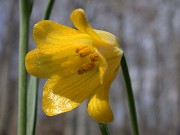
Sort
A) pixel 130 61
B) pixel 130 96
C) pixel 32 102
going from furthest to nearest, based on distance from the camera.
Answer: pixel 130 61
pixel 32 102
pixel 130 96

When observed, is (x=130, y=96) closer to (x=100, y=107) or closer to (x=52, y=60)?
(x=100, y=107)

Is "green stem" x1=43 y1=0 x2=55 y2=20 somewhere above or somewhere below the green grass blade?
above

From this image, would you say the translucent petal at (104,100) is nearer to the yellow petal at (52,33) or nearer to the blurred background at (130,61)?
the yellow petal at (52,33)

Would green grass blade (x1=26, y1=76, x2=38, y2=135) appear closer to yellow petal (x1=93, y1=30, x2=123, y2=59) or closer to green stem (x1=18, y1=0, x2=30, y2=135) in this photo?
green stem (x1=18, y1=0, x2=30, y2=135)

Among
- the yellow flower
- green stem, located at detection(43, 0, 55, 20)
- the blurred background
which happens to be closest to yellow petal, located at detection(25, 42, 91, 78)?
the yellow flower

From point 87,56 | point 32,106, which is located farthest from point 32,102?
point 87,56

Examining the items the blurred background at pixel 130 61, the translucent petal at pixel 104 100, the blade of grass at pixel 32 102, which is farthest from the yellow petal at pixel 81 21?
the blurred background at pixel 130 61
